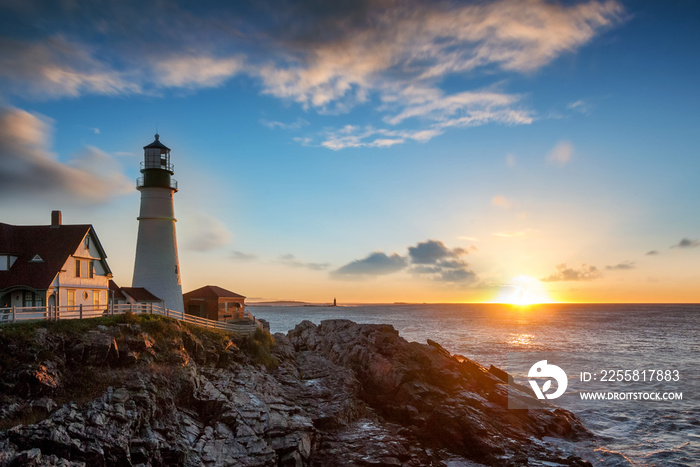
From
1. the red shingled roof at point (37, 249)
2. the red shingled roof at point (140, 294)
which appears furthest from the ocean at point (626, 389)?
the red shingled roof at point (37, 249)

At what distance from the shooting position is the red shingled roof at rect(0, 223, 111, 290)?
28969 millimetres

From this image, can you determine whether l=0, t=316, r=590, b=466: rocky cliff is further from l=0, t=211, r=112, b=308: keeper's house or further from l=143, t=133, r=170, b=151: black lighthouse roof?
l=143, t=133, r=170, b=151: black lighthouse roof

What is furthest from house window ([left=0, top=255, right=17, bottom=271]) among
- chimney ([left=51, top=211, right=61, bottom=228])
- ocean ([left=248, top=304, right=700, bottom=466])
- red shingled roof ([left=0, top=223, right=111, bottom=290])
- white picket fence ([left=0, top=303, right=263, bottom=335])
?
ocean ([left=248, top=304, right=700, bottom=466])

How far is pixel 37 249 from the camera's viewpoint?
1210 inches

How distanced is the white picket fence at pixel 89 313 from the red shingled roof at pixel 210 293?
454 centimetres

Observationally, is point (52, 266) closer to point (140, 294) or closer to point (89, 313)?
point (89, 313)

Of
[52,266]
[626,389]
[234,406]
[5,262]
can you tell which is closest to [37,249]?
[5,262]

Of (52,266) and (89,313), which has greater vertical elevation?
(52,266)

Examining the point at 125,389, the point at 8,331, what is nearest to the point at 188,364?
the point at 125,389

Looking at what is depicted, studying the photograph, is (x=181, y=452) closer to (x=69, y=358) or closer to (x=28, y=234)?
(x=69, y=358)

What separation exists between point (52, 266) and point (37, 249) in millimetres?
2258

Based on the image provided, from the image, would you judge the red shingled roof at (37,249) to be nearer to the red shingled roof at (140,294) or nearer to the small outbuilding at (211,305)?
the red shingled roof at (140,294)

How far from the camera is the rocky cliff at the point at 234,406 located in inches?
709

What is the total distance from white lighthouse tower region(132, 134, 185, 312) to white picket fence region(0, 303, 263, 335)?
3.48m
